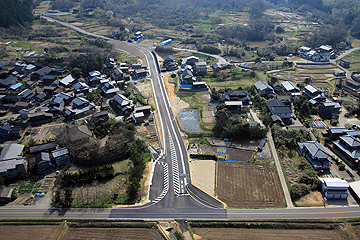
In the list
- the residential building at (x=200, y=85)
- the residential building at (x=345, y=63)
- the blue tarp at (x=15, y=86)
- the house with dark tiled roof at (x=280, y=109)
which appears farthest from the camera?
the residential building at (x=345, y=63)

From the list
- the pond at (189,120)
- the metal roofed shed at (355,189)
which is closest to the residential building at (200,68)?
the pond at (189,120)

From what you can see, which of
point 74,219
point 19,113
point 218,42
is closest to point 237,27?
point 218,42

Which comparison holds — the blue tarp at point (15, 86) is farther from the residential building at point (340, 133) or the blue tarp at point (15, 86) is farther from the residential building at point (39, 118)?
the residential building at point (340, 133)

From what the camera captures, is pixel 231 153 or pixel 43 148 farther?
pixel 231 153

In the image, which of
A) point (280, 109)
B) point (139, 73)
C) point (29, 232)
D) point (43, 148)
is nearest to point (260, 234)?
point (29, 232)

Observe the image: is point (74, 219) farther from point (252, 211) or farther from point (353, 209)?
point (353, 209)

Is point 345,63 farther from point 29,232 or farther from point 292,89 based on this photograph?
point 29,232

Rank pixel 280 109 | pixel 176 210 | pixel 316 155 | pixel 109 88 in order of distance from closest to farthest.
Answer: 1. pixel 176 210
2. pixel 316 155
3. pixel 280 109
4. pixel 109 88
